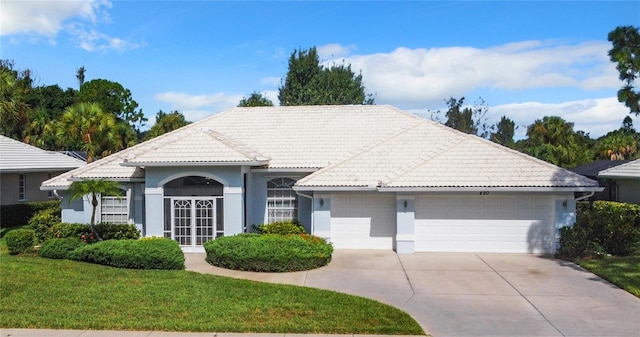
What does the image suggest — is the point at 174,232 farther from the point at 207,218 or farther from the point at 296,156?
the point at 296,156

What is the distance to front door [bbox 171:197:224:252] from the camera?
17484mm

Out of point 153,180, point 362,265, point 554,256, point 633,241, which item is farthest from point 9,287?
point 633,241

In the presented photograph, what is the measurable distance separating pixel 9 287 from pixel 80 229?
675 centimetres

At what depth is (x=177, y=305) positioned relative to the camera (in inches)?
410

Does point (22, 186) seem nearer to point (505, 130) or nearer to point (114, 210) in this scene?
point (114, 210)

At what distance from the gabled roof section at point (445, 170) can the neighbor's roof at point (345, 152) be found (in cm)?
3

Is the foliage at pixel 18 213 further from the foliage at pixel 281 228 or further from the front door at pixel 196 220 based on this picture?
the foliage at pixel 281 228

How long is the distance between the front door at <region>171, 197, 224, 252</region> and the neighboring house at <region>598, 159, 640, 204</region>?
17733 mm

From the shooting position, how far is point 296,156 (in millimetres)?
20125

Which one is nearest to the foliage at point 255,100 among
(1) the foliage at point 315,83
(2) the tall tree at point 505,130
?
(1) the foliage at point 315,83

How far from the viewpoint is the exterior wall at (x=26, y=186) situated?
82.0 feet

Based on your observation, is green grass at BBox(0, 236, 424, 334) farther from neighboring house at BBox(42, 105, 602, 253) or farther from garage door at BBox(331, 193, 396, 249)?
garage door at BBox(331, 193, 396, 249)

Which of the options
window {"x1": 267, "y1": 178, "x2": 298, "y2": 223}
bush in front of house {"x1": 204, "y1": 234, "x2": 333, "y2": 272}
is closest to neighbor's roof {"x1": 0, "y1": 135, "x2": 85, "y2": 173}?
window {"x1": 267, "y1": 178, "x2": 298, "y2": 223}

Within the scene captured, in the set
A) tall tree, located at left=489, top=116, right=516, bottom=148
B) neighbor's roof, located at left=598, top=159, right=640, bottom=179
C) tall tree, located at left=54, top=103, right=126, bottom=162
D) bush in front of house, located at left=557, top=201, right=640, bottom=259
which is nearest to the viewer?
bush in front of house, located at left=557, top=201, right=640, bottom=259
